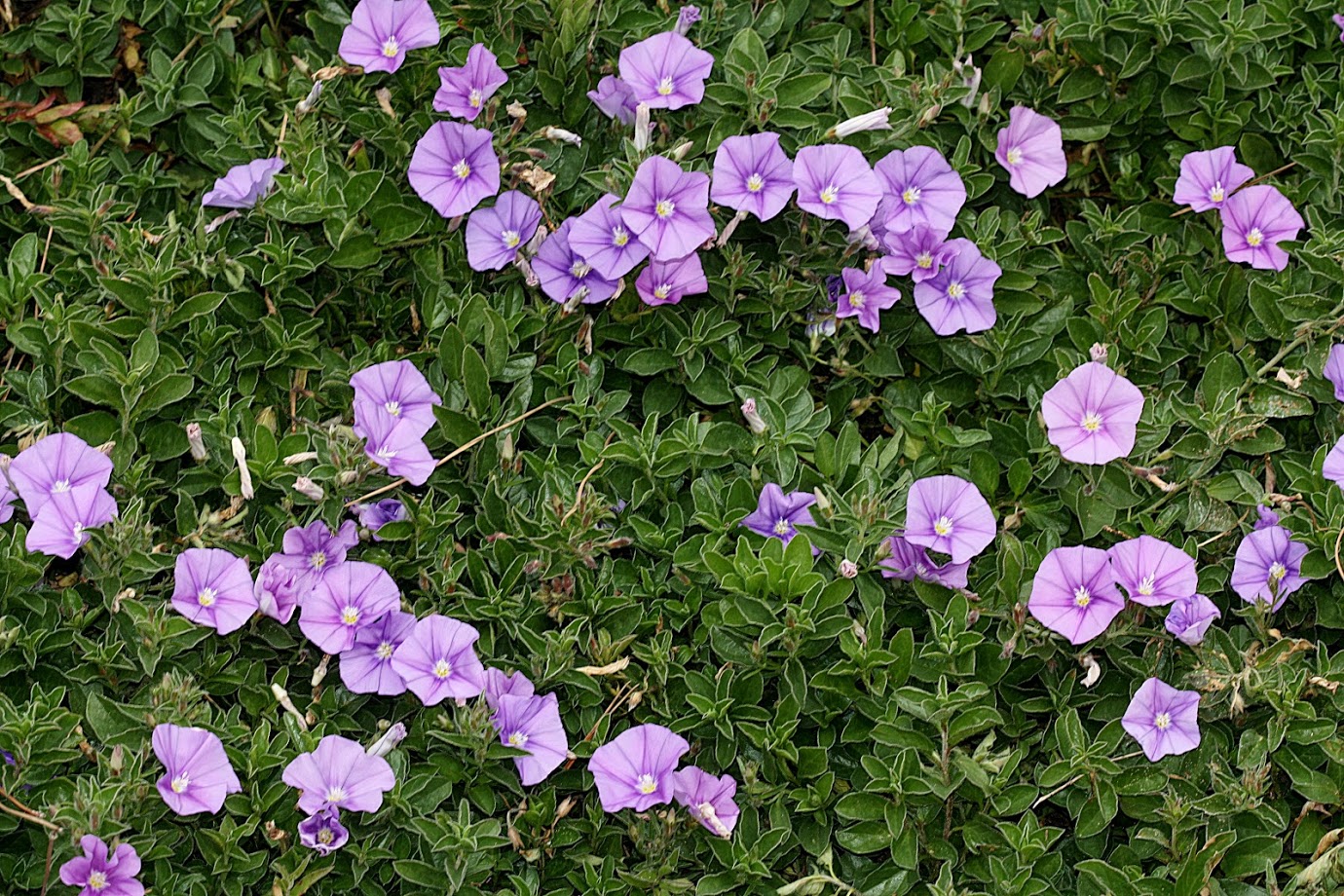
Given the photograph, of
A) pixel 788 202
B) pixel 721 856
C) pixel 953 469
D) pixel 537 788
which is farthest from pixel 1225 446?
pixel 537 788

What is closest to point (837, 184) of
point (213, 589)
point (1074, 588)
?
point (1074, 588)

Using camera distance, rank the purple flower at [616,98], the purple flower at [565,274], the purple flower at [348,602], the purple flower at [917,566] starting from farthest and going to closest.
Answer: the purple flower at [616,98]
the purple flower at [565,274]
the purple flower at [917,566]
the purple flower at [348,602]

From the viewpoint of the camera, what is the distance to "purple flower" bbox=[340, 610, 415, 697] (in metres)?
2.74

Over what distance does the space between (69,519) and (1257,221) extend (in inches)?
106

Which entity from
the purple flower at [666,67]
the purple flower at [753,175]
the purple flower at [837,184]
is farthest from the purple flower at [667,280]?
the purple flower at [666,67]

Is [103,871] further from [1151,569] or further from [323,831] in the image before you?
[1151,569]

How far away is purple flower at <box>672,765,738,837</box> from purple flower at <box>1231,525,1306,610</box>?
3.76 ft

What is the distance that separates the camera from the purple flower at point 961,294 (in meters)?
3.14

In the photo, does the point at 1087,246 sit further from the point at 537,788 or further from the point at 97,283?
the point at 97,283

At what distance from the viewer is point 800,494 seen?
9.59 ft

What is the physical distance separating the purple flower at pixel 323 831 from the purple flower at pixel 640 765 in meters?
0.48

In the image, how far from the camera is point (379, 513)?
2.89 metres

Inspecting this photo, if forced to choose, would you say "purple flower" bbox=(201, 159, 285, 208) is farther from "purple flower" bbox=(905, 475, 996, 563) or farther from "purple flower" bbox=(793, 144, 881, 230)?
"purple flower" bbox=(905, 475, 996, 563)

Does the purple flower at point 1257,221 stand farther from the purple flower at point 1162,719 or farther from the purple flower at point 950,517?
the purple flower at point 1162,719
